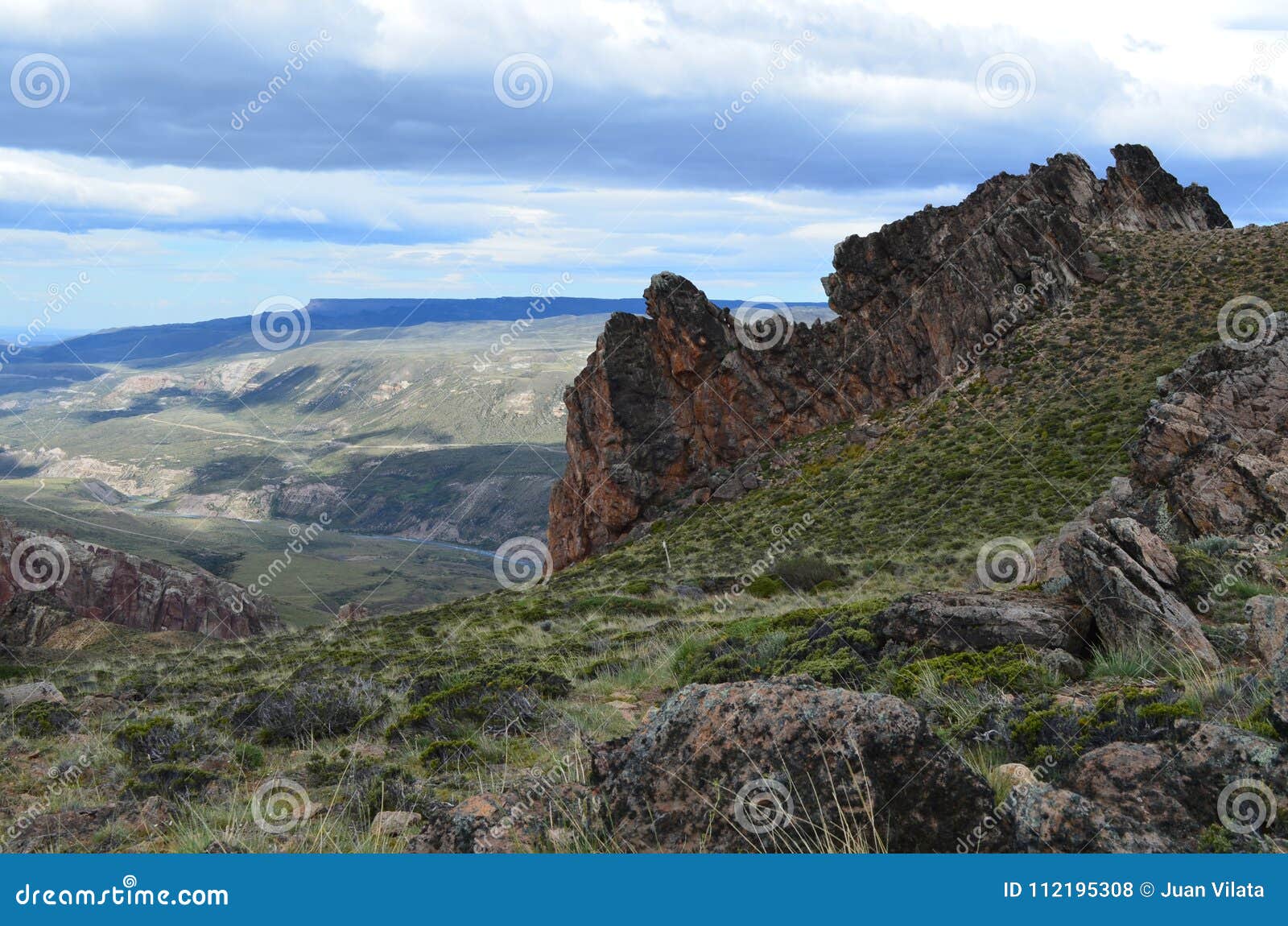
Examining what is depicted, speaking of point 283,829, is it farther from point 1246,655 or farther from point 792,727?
point 1246,655

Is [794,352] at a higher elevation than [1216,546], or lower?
higher

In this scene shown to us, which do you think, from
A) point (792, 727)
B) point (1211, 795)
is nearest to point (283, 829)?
point (792, 727)

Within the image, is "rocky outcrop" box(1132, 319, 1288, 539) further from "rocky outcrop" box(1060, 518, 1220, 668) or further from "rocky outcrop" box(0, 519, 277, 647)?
"rocky outcrop" box(0, 519, 277, 647)

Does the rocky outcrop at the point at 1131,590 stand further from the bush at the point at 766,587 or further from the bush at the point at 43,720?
the bush at the point at 766,587

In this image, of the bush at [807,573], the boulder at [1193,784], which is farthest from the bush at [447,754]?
the bush at [807,573]

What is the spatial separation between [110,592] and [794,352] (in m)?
43.7

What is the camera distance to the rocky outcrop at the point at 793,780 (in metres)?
4.41

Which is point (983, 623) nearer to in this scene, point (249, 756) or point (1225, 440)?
point (249, 756)

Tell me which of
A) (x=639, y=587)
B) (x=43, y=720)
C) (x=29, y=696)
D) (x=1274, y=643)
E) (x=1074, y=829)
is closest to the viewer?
(x=1074, y=829)

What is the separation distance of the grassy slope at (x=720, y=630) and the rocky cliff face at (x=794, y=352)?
355 cm

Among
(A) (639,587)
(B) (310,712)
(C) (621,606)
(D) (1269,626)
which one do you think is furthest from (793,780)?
(A) (639,587)

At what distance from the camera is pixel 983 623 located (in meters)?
8.42

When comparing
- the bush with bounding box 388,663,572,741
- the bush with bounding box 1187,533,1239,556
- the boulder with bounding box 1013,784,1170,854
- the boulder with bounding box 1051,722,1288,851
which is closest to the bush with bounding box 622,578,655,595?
the bush with bounding box 388,663,572,741

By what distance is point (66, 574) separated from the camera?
4525 cm
